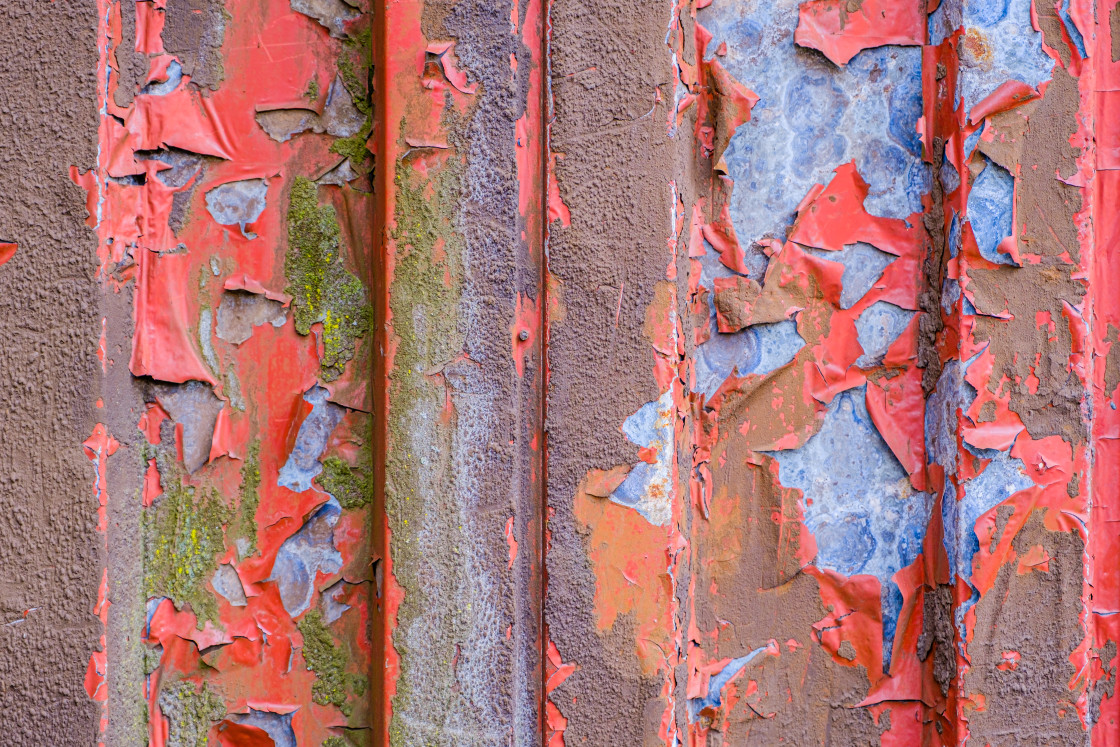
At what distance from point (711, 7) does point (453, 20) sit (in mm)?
371

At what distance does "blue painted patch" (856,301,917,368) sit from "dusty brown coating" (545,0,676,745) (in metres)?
0.32

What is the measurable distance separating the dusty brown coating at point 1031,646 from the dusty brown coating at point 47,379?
1.14 m

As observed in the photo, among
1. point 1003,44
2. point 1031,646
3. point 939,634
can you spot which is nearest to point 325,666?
point 939,634

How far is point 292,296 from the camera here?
0.90m

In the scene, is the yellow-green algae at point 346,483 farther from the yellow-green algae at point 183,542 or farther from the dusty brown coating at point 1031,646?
the dusty brown coating at point 1031,646

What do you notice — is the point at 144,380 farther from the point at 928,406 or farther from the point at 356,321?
the point at 928,406

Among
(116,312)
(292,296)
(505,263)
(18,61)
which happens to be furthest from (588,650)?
(18,61)

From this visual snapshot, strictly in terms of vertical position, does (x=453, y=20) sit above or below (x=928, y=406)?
above

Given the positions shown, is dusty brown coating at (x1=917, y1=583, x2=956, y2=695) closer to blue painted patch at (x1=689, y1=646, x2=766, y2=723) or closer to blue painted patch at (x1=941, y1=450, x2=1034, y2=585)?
blue painted patch at (x1=941, y1=450, x2=1034, y2=585)

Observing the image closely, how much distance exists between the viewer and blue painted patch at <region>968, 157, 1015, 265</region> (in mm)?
890

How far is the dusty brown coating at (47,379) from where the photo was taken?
0.81 metres

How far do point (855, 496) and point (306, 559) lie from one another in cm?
77

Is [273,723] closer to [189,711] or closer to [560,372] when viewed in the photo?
[189,711]

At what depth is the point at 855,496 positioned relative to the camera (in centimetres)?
94
